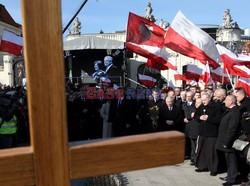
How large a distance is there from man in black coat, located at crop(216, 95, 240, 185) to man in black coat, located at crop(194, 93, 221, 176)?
539 mm

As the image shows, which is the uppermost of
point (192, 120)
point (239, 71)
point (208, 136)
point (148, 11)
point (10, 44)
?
point (148, 11)

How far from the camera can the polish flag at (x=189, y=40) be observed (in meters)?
7.87

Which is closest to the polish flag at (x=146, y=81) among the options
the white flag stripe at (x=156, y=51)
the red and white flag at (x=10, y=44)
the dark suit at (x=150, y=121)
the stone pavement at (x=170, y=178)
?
the white flag stripe at (x=156, y=51)

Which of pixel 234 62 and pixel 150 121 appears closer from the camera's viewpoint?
pixel 150 121

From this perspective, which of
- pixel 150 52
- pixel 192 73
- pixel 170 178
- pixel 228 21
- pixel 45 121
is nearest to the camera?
pixel 45 121

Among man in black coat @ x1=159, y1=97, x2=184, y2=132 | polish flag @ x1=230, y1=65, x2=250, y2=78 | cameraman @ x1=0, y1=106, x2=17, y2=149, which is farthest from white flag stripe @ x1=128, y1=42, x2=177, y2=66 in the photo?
→ cameraman @ x1=0, y1=106, x2=17, y2=149

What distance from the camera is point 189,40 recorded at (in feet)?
25.8

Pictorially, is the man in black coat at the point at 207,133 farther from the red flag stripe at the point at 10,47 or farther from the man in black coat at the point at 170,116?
the red flag stripe at the point at 10,47

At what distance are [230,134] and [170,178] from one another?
1.32 m

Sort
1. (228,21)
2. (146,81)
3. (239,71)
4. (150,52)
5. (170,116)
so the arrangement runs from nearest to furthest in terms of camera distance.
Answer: (170,116), (239,71), (150,52), (146,81), (228,21)

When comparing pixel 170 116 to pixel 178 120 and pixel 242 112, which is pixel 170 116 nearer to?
pixel 178 120

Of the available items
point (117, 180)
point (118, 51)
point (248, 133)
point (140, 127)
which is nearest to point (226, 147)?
point (248, 133)

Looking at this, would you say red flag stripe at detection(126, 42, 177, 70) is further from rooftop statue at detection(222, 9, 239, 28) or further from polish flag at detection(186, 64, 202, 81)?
rooftop statue at detection(222, 9, 239, 28)

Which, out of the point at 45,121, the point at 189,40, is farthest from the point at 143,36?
the point at 45,121
